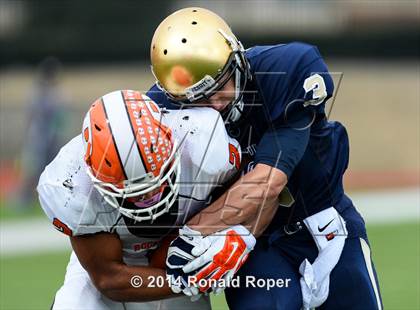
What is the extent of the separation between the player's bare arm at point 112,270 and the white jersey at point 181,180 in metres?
0.05

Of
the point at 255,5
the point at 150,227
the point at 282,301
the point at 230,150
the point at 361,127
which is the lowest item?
the point at 361,127

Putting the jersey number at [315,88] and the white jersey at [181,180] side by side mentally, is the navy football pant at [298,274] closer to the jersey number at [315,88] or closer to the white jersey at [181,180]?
the white jersey at [181,180]

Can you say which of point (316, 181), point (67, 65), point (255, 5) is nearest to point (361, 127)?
point (255, 5)

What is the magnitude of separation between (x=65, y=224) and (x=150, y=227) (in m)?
0.34

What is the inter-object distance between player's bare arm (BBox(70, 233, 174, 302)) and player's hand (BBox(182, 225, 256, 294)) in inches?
7.1

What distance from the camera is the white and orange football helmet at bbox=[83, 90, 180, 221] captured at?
322 cm

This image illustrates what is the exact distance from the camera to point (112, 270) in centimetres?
345

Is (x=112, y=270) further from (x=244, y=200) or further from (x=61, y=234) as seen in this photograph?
(x=61, y=234)

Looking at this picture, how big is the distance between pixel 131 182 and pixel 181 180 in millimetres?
267

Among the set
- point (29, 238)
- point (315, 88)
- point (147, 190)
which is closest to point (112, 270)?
point (147, 190)

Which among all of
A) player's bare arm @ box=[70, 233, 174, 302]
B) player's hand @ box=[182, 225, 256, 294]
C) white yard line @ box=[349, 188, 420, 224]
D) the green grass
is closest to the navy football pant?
player's hand @ box=[182, 225, 256, 294]

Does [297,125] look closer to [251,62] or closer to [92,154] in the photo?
[251,62]

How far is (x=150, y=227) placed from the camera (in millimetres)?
3510

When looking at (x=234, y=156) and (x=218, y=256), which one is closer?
(x=218, y=256)
